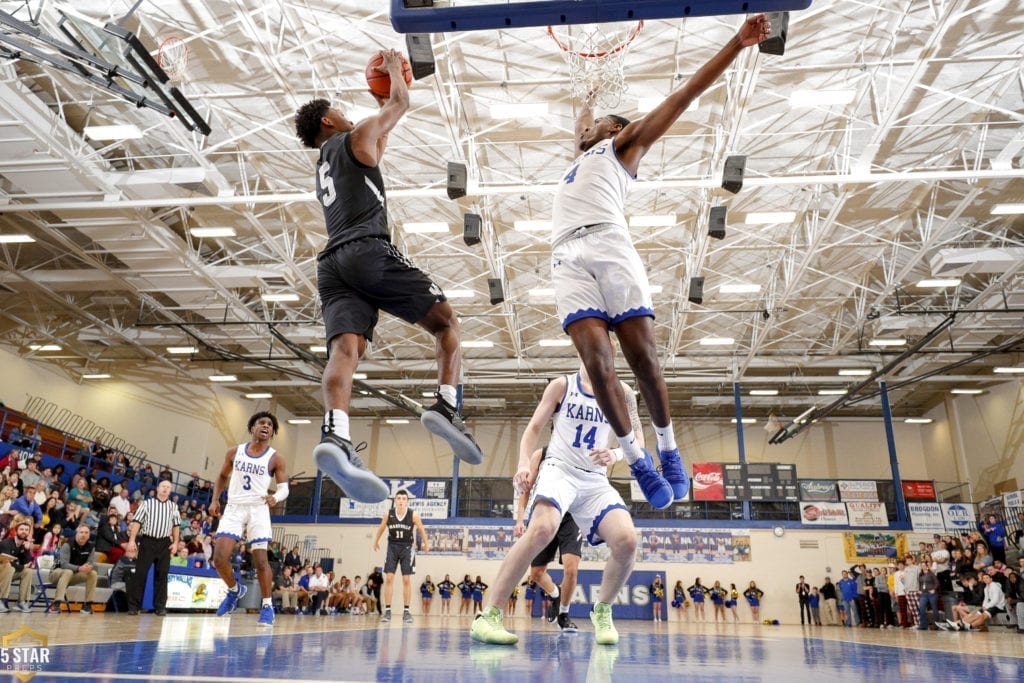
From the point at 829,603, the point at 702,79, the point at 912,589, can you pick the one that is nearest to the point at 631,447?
the point at 702,79

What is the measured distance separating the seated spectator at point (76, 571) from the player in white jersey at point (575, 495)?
8.37 meters

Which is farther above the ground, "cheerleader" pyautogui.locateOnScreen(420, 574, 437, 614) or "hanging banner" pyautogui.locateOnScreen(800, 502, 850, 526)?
"hanging banner" pyautogui.locateOnScreen(800, 502, 850, 526)

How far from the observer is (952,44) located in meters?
11.5

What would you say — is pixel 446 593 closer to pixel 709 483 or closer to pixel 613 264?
pixel 709 483

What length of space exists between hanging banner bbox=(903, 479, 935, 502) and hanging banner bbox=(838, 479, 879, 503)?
153 centimetres

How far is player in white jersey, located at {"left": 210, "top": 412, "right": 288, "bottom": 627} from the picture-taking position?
661 centimetres

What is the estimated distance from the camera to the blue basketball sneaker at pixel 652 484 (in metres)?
3.47

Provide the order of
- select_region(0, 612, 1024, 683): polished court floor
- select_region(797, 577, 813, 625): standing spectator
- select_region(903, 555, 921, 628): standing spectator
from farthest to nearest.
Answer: select_region(797, 577, 813, 625): standing spectator, select_region(903, 555, 921, 628): standing spectator, select_region(0, 612, 1024, 683): polished court floor

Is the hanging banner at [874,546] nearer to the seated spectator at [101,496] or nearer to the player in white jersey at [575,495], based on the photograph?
the seated spectator at [101,496]

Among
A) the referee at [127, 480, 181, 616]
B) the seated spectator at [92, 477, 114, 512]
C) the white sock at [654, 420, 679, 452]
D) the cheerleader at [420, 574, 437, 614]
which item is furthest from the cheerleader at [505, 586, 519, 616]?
the white sock at [654, 420, 679, 452]

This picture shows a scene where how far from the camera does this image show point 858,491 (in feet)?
78.0

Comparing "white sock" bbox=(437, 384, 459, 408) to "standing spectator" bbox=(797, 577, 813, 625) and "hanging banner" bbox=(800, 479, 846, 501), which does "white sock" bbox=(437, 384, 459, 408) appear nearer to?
"standing spectator" bbox=(797, 577, 813, 625)

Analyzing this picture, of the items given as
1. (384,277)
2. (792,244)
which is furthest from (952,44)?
(384,277)

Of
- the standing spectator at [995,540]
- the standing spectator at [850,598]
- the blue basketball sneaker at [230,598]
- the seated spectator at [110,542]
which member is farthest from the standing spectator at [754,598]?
the blue basketball sneaker at [230,598]
